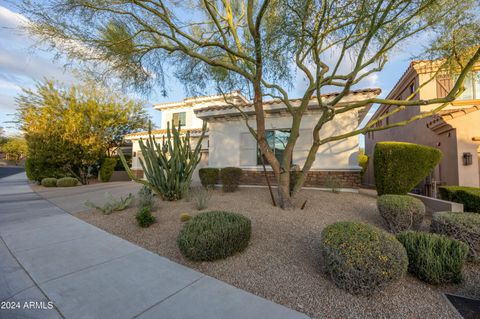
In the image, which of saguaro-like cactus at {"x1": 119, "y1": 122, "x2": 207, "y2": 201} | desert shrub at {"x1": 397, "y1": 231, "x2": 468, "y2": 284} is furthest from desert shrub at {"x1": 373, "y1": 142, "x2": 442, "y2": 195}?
saguaro-like cactus at {"x1": 119, "y1": 122, "x2": 207, "y2": 201}

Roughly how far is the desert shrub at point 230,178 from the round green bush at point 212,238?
4.97m

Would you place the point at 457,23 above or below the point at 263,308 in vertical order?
above

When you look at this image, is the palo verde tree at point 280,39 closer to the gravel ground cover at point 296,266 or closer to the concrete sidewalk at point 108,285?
the gravel ground cover at point 296,266

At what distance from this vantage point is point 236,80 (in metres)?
7.15

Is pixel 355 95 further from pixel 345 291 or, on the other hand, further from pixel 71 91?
pixel 71 91

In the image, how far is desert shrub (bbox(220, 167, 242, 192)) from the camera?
883 cm

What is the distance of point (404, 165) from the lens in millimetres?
6391

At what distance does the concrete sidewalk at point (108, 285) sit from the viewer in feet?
7.70

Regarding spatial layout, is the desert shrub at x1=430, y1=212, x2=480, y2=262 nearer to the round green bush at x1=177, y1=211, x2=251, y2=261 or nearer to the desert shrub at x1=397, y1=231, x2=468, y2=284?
the desert shrub at x1=397, y1=231, x2=468, y2=284

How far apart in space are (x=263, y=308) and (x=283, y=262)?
43.0 inches

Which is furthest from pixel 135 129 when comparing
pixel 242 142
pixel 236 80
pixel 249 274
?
pixel 249 274

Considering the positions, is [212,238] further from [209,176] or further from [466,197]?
[466,197]

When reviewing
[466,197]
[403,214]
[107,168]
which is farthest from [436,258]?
[107,168]

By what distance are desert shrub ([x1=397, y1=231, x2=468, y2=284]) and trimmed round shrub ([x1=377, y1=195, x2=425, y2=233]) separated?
142cm
